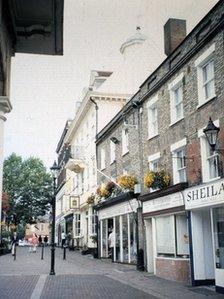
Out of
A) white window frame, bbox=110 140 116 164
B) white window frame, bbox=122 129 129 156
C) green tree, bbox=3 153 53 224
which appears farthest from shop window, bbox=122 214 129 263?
green tree, bbox=3 153 53 224

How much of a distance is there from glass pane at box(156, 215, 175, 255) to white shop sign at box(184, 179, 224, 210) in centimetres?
225

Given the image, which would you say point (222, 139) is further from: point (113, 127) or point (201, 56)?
point (113, 127)

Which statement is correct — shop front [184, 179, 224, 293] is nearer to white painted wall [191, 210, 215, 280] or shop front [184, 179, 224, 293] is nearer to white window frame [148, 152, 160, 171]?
white painted wall [191, 210, 215, 280]

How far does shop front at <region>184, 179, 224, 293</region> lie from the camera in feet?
45.8

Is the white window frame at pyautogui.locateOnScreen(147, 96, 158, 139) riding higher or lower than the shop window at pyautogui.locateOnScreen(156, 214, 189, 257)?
higher

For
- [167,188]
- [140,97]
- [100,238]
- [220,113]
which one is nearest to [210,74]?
[220,113]

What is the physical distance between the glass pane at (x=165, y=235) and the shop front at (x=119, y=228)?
3.17 metres

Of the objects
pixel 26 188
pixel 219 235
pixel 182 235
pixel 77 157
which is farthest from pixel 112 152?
pixel 26 188

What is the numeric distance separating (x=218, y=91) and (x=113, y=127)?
44.3 feet

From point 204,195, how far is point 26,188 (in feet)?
194

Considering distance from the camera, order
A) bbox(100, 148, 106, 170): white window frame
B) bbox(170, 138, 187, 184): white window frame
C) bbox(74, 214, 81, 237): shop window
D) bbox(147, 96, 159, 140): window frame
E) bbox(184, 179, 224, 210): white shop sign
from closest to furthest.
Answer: bbox(184, 179, 224, 210): white shop sign
bbox(170, 138, 187, 184): white window frame
bbox(147, 96, 159, 140): window frame
bbox(100, 148, 106, 170): white window frame
bbox(74, 214, 81, 237): shop window

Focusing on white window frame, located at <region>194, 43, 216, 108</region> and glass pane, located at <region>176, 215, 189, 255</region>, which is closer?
white window frame, located at <region>194, 43, 216, 108</region>

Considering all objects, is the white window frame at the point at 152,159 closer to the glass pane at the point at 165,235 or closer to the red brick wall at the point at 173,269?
the glass pane at the point at 165,235

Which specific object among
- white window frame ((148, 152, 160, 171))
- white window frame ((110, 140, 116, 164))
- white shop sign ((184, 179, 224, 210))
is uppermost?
white window frame ((110, 140, 116, 164))
